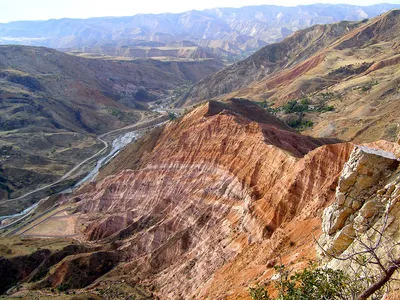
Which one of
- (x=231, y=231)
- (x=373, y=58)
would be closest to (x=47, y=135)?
(x=231, y=231)

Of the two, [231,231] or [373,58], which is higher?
[373,58]

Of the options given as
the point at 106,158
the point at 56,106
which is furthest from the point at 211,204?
the point at 56,106

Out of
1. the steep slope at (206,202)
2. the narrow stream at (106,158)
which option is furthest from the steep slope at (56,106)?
the steep slope at (206,202)

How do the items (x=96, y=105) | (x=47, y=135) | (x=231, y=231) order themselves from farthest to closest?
(x=96, y=105), (x=47, y=135), (x=231, y=231)

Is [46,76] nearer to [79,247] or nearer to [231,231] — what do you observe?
[79,247]

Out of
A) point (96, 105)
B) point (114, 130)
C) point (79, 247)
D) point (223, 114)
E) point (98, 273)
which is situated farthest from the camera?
point (96, 105)

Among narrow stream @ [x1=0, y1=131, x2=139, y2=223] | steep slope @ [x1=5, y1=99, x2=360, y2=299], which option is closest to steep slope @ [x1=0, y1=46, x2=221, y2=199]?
narrow stream @ [x1=0, y1=131, x2=139, y2=223]

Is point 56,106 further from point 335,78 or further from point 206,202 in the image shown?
point 206,202
